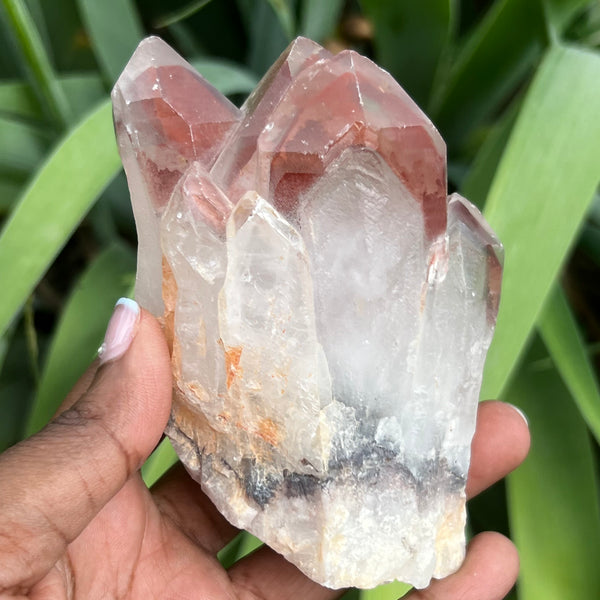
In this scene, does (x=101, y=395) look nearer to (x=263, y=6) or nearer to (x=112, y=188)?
(x=112, y=188)

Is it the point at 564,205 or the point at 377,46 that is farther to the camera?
the point at 377,46

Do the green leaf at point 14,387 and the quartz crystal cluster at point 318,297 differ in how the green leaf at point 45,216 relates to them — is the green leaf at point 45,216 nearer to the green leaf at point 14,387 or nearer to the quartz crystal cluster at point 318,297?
the quartz crystal cluster at point 318,297

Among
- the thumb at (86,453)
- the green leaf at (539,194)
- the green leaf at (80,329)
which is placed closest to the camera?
the thumb at (86,453)

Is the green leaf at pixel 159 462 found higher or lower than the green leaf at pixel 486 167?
lower

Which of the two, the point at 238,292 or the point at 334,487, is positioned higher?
the point at 238,292

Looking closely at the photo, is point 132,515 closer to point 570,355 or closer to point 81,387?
point 81,387

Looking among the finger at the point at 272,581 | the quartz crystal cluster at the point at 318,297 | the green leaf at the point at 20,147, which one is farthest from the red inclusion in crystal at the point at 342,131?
the green leaf at the point at 20,147

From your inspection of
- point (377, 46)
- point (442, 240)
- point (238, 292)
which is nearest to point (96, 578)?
point (238, 292)
